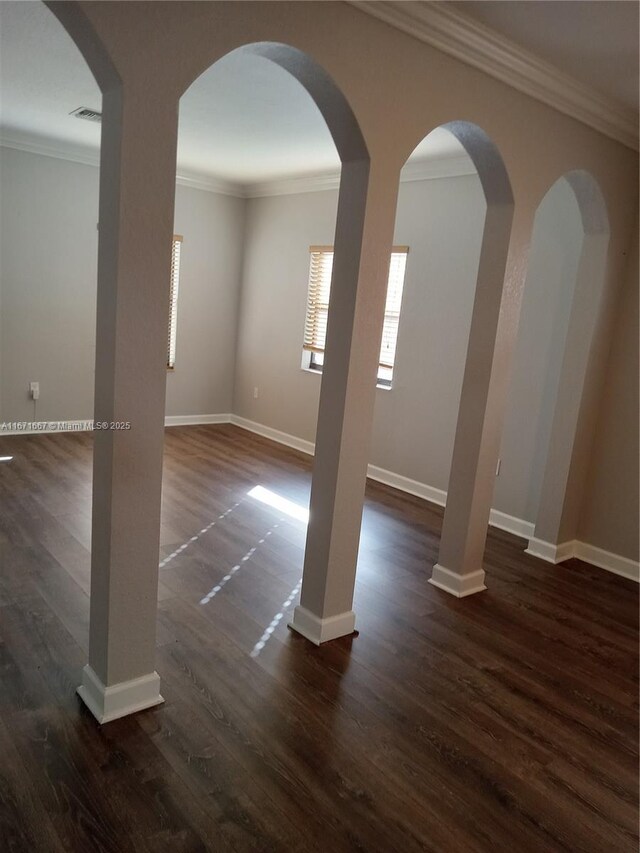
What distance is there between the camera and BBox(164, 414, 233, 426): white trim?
267 inches

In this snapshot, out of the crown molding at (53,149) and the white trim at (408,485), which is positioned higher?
the crown molding at (53,149)

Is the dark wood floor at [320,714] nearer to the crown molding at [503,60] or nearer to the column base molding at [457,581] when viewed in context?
the column base molding at [457,581]

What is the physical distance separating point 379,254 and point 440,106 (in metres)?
0.69

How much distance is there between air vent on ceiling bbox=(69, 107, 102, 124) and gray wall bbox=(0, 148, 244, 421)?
130 centimetres

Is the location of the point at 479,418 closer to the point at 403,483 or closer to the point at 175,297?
the point at 403,483

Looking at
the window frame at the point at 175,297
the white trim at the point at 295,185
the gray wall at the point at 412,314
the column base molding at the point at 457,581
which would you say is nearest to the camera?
the column base molding at the point at 457,581

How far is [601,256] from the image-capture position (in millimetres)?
3641

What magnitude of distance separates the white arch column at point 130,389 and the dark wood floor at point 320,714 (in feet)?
0.79

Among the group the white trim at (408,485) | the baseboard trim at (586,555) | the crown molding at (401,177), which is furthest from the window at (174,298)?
the baseboard trim at (586,555)

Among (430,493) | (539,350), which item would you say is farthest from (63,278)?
(539,350)

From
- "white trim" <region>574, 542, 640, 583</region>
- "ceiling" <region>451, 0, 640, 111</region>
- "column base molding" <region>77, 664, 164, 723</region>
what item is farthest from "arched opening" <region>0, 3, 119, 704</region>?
"white trim" <region>574, 542, 640, 583</region>

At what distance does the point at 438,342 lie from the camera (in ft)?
16.0

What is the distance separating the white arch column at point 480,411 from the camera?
9.84 feet

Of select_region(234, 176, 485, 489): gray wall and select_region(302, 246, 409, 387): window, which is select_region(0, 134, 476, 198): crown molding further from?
select_region(302, 246, 409, 387): window
